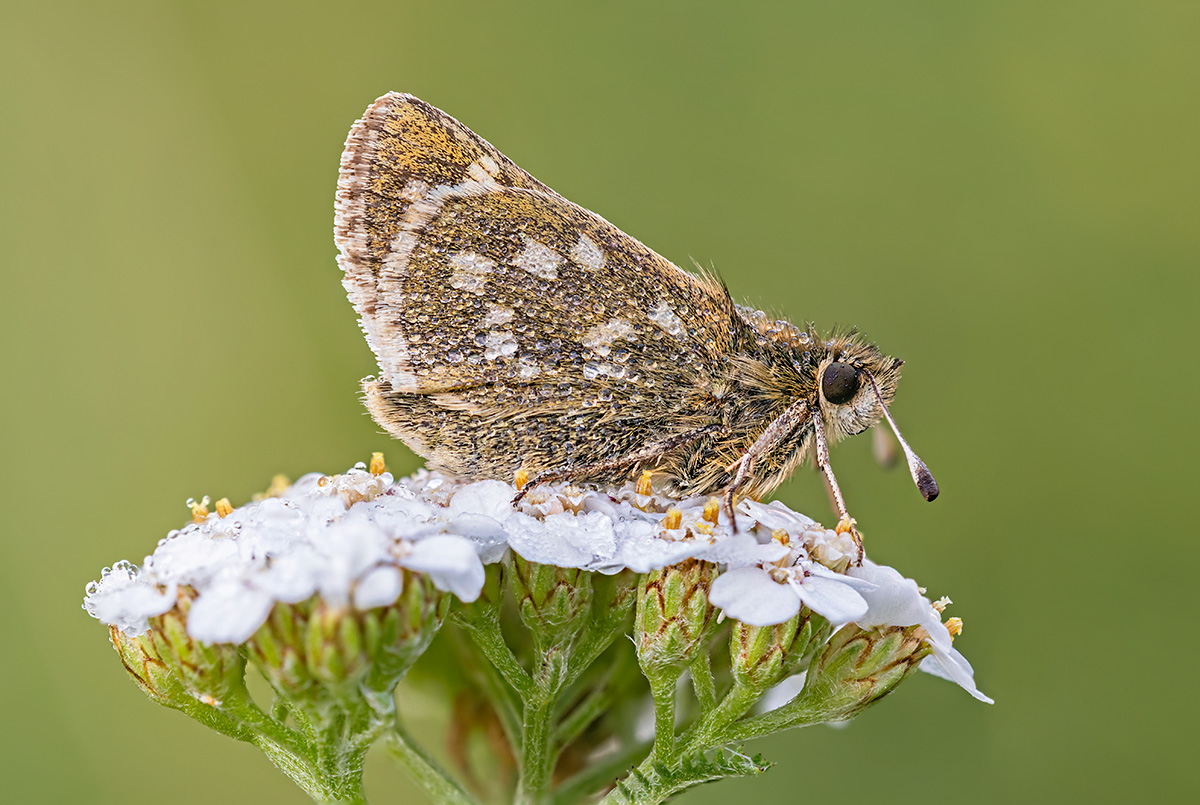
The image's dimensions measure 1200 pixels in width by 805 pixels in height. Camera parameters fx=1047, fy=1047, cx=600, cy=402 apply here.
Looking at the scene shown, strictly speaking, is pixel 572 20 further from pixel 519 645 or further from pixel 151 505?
pixel 519 645

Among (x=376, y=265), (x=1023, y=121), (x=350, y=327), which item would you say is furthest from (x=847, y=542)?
(x=1023, y=121)

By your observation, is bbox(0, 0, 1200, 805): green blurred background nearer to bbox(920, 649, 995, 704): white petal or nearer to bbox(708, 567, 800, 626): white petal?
bbox(920, 649, 995, 704): white petal

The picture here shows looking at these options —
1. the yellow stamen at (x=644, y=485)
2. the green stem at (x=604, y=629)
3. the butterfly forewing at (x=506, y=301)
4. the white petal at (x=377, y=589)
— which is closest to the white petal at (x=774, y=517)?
the yellow stamen at (x=644, y=485)

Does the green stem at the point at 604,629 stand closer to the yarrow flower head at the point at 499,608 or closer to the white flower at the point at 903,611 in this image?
the yarrow flower head at the point at 499,608

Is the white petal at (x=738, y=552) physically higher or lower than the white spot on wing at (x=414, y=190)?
lower

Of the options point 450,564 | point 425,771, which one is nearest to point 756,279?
point 425,771

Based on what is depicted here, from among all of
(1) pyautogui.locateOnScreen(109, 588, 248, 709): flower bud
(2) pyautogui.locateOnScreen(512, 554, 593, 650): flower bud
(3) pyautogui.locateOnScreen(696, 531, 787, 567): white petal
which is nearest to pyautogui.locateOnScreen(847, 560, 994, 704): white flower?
(3) pyautogui.locateOnScreen(696, 531, 787, 567): white petal

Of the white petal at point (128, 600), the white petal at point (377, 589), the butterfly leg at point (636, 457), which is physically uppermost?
the white petal at point (128, 600)
